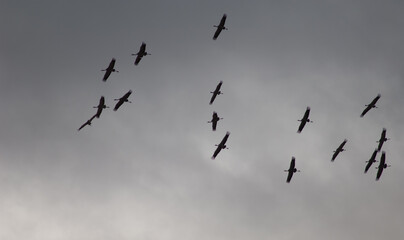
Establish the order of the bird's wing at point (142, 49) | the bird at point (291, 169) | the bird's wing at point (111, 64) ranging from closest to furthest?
1. the bird's wing at point (142, 49)
2. the bird's wing at point (111, 64)
3. the bird at point (291, 169)

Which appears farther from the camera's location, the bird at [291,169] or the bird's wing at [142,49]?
the bird at [291,169]

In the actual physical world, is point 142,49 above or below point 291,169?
above

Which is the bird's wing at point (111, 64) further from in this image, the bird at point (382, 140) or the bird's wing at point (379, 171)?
the bird's wing at point (379, 171)

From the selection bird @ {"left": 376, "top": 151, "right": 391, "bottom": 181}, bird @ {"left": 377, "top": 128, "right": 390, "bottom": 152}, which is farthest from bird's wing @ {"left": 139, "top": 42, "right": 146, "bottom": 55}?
bird @ {"left": 376, "top": 151, "right": 391, "bottom": 181}

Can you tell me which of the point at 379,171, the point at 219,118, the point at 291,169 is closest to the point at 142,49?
the point at 219,118

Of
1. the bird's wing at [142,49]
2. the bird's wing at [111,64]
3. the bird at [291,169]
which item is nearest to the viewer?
the bird's wing at [142,49]

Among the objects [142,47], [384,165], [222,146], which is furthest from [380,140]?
[142,47]

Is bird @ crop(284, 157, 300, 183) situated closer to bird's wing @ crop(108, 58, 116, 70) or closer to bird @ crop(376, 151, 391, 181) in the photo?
bird @ crop(376, 151, 391, 181)

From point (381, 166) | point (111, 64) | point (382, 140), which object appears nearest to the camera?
point (111, 64)

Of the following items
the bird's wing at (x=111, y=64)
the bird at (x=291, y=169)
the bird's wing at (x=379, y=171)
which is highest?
the bird's wing at (x=111, y=64)

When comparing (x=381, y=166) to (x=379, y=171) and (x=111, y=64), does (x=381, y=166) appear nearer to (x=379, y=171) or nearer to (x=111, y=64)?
(x=379, y=171)

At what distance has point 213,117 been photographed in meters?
140

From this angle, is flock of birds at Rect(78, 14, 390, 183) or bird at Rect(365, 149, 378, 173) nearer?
flock of birds at Rect(78, 14, 390, 183)

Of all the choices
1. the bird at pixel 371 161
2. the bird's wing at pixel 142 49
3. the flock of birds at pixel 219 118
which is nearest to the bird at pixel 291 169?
the flock of birds at pixel 219 118
